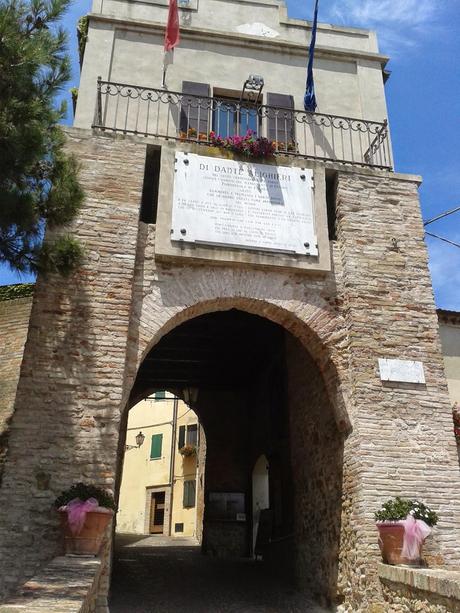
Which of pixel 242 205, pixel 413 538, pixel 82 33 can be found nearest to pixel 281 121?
pixel 242 205

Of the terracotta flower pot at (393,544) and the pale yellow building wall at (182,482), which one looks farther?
the pale yellow building wall at (182,482)

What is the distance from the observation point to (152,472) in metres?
25.8

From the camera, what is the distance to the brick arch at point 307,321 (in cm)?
697

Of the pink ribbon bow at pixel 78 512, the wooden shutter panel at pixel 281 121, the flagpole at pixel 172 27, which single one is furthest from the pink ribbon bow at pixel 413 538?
the flagpole at pixel 172 27

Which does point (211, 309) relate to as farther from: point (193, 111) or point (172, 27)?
point (172, 27)

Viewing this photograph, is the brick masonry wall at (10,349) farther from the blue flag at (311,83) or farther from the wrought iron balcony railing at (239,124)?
the blue flag at (311,83)

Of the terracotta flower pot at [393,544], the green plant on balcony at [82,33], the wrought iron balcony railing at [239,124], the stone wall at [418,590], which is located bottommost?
the stone wall at [418,590]

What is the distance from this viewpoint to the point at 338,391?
23.3 ft

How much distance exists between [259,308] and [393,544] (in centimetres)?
317

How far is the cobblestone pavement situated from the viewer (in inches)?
288

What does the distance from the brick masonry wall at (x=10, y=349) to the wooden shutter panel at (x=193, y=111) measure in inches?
162

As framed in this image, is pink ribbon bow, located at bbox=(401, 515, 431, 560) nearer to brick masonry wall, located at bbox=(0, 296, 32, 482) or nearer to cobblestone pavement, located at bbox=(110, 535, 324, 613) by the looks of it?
cobblestone pavement, located at bbox=(110, 535, 324, 613)

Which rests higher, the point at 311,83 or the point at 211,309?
the point at 311,83

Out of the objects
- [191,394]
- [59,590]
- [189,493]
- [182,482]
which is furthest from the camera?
[182,482]
